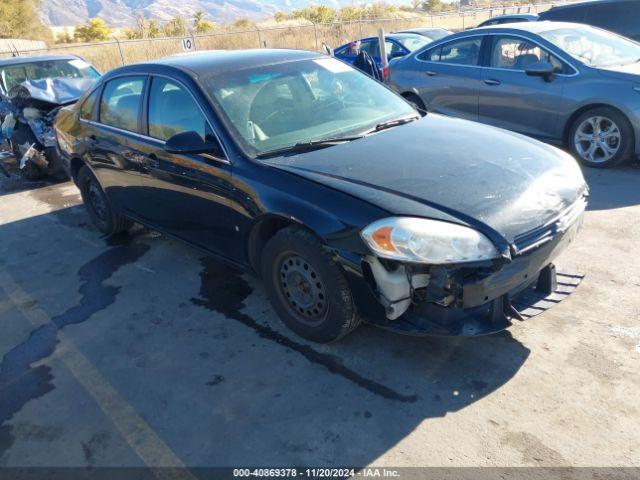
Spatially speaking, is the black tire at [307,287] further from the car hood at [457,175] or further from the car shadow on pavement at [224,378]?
the car hood at [457,175]

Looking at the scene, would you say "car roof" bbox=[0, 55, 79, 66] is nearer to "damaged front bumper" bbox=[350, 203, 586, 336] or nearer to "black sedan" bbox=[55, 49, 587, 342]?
"black sedan" bbox=[55, 49, 587, 342]

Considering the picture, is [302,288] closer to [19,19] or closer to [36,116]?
[36,116]

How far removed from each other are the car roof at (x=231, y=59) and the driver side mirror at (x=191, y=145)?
0.60 metres

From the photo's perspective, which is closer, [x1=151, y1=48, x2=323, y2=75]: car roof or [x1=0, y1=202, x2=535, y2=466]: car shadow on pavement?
[x1=0, y1=202, x2=535, y2=466]: car shadow on pavement

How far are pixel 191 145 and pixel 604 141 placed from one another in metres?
4.89

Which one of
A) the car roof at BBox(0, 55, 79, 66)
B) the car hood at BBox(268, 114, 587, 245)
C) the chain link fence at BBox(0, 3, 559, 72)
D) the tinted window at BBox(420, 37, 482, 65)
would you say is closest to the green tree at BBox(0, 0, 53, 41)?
the chain link fence at BBox(0, 3, 559, 72)

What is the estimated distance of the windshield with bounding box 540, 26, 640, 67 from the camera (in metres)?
6.27

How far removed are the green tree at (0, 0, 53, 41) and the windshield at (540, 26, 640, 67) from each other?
36937 millimetres

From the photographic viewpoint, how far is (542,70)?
6.18 metres

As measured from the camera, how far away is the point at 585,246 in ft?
14.1

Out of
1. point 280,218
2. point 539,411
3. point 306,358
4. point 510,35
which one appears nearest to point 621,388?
point 539,411

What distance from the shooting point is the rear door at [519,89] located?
246 inches

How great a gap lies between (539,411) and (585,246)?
83.7 inches

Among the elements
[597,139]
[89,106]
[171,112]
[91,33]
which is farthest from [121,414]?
[91,33]
